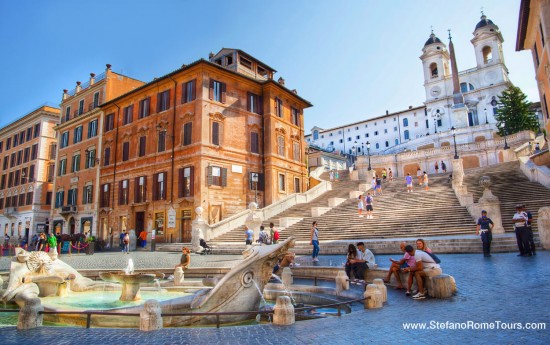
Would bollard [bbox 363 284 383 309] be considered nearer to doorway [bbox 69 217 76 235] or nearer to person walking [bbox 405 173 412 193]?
person walking [bbox 405 173 412 193]

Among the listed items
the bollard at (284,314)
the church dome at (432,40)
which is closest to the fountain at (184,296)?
the bollard at (284,314)

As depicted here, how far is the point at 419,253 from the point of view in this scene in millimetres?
7301

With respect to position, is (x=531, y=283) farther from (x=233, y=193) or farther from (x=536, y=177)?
(x=233, y=193)

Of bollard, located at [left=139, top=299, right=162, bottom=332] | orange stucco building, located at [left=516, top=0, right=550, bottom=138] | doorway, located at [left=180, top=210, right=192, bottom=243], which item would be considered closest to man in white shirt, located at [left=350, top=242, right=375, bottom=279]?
bollard, located at [left=139, top=299, right=162, bottom=332]

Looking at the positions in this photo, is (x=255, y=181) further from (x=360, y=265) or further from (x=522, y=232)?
(x=360, y=265)

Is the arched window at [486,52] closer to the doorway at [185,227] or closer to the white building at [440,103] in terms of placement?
the white building at [440,103]

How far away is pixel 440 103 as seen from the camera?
2963 inches

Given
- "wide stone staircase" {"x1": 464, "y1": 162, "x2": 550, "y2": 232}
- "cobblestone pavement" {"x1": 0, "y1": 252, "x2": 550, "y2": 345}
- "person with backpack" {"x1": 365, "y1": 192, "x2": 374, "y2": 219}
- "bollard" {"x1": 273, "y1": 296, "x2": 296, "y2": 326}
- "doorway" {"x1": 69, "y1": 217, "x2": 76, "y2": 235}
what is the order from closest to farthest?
"cobblestone pavement" {"x1": 0, "y1": 252, "x2": 550, "y2": 345} → "bollard" {"x1": 273, "y1": 296, "x2": 296, "y2": 326} → "wide stone staircase" {"x1": 464, "y1": 162, "x2": 550, "y2": 232} → "person with backpack" {"x1": 365, "y1": 192, "x2": 374, "y2": 219} → "doorway" {"x1": 69, "y1": 217, "x2": 76, "y2": 235}

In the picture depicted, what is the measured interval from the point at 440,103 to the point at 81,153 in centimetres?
6688

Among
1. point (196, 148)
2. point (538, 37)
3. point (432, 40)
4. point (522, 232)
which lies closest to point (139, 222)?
point (196, 148)

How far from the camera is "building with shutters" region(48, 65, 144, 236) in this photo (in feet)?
116

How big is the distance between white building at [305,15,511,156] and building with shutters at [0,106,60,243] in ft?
183

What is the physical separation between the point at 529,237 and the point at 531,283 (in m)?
5.00

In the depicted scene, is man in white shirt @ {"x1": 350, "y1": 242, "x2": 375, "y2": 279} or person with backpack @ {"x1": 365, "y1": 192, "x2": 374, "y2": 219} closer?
man in white shirt @ {"x1": 350, "y1": 242, "x2": 375, "y2": 279}
